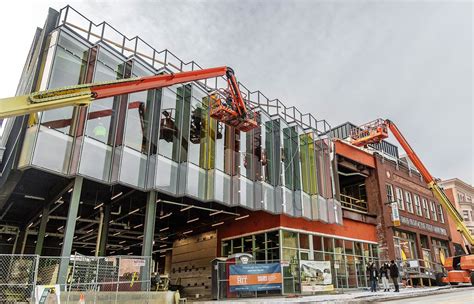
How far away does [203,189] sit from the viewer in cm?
2106

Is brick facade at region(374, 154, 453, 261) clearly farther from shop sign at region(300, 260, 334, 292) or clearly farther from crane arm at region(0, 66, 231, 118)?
crane arm at region(0, 66, 231, 118)

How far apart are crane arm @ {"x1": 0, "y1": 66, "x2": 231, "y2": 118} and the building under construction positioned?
82.0 inches

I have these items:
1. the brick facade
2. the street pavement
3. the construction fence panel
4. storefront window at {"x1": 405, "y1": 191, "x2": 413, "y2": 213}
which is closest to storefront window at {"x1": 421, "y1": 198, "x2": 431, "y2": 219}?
the brick facade

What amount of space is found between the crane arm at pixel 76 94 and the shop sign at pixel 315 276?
13.8 m

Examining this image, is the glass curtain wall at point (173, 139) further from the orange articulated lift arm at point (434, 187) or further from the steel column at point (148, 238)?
the orange articulated lift arm at point (434, 187)

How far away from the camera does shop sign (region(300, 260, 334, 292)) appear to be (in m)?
23.5

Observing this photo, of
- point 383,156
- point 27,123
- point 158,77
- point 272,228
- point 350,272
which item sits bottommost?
point 350,272

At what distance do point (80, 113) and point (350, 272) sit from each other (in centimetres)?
2272

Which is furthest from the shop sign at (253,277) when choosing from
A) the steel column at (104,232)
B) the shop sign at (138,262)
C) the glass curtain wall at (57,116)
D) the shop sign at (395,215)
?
the shop sign at (395,215)

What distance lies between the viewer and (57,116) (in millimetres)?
16656

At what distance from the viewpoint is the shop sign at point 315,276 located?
23469 millimetres

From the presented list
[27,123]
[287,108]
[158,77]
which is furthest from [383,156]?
[27,123]

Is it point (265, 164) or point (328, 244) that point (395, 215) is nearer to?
point (328, 244)

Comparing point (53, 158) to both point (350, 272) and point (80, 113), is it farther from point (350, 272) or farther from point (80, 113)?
point (350, 272)
